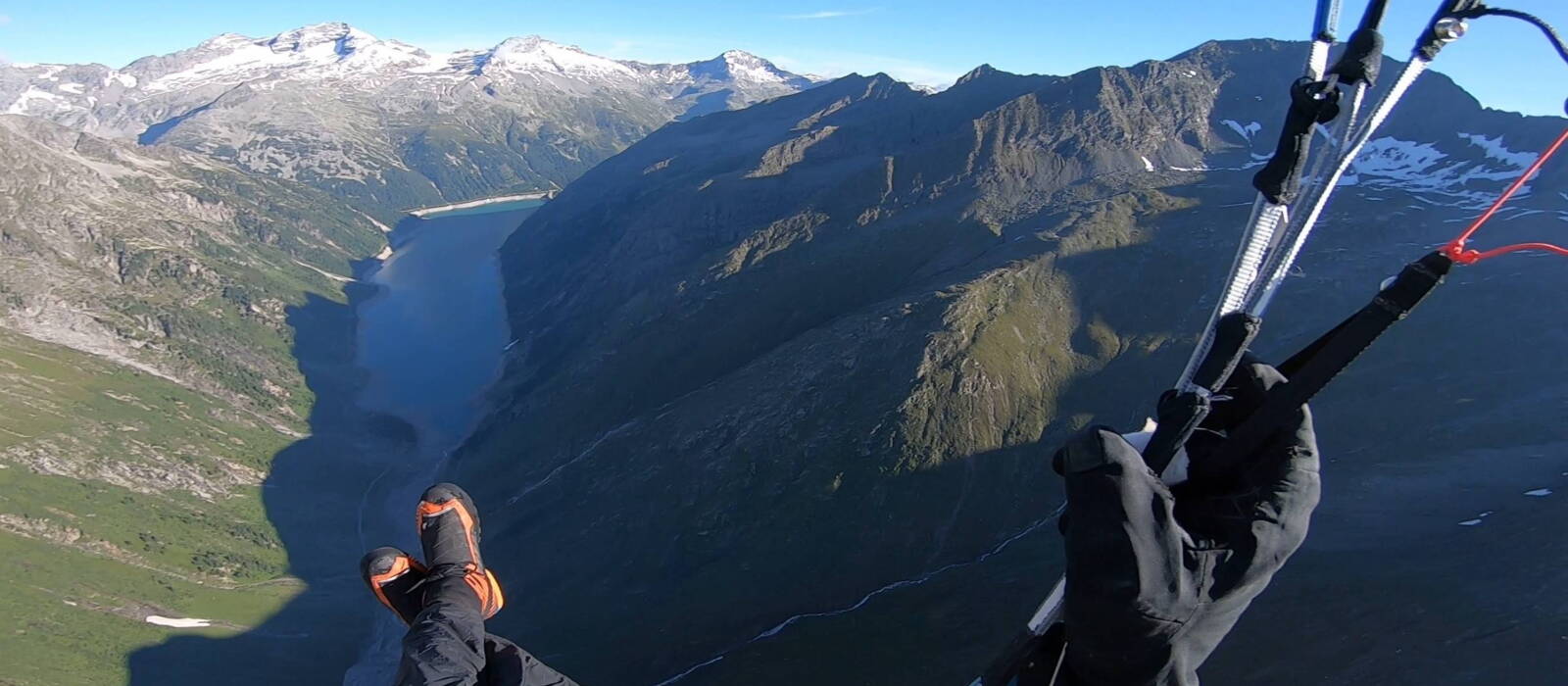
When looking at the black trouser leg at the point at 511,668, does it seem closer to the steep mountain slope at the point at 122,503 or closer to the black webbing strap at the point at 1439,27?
the black webbing strap at the point at 1439,27

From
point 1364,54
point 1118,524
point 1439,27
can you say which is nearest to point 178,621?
point 1118,524

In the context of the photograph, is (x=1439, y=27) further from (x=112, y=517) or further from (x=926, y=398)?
(x=112, y=517)

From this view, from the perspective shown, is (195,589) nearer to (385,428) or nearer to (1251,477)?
(385,428)

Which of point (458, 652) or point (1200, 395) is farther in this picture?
point (458, 652)

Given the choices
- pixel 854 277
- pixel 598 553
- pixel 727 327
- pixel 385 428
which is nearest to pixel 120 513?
pixel 385 428

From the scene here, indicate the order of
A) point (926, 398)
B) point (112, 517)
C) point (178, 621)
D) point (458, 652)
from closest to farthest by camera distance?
point (458, 652) < point (926, 398) < point (178, 621) < point (112, 517)

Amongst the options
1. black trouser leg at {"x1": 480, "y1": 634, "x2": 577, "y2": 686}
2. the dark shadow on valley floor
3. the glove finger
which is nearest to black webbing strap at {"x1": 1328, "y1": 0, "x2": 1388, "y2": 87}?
the glove finger

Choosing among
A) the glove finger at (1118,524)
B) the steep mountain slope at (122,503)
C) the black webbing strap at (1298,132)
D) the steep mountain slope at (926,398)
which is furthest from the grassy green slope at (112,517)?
the black webbing strap at (1298,132)
